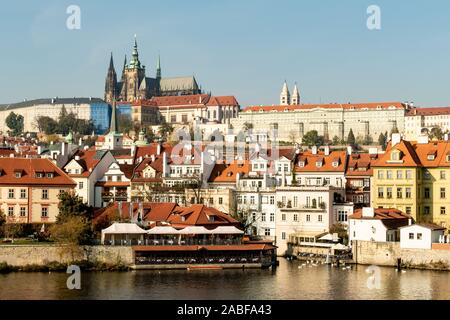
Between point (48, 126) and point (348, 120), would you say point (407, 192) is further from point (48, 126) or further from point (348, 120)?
point (348, 120)

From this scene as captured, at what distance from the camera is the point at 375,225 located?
54156 millimetres

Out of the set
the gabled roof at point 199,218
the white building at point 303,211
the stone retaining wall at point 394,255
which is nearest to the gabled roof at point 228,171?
the white building at point 303,211

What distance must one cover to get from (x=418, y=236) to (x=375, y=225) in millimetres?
3218

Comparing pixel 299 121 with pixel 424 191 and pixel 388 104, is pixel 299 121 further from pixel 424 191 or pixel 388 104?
pixel 424 191

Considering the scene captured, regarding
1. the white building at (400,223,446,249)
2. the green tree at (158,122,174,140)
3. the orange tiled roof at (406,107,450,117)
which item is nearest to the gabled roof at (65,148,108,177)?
the white building at (400,223,446,249)

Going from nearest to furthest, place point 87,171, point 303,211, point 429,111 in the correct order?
point 303,211, point 87,171, point 429,111

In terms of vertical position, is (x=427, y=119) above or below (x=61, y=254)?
above

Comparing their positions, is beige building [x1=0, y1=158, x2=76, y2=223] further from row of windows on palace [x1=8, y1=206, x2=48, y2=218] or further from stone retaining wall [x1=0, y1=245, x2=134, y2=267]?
stone retaining wall [x1=0, y1=245, x2=134, y2=267]

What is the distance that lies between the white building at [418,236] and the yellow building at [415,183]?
20.8ft

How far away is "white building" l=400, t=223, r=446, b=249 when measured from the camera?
5131cm

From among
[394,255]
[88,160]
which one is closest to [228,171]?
[88,160]

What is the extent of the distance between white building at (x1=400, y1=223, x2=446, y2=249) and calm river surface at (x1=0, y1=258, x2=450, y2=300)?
76.2 inches
